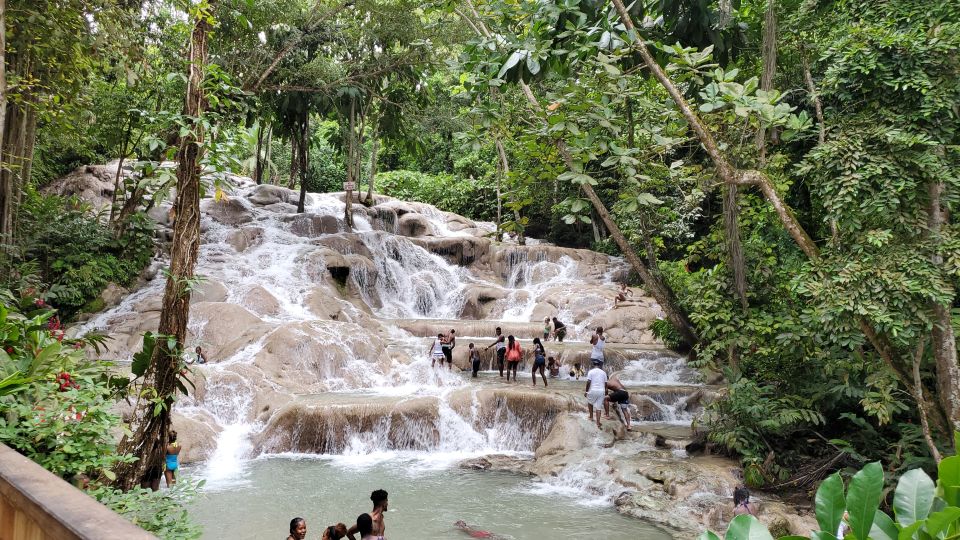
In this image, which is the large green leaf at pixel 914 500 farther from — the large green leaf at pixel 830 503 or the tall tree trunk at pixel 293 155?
the tall tree trunk at pixel 293 155

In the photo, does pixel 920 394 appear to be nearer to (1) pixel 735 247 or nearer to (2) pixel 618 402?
(1) pixel 735 247

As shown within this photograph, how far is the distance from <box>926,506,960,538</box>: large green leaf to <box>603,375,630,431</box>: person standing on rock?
33.8 ft

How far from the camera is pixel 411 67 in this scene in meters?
18.5

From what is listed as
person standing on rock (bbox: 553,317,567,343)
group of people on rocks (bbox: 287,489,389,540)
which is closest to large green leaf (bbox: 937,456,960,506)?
group of people on rocks (bbox: 287,489,389,540)

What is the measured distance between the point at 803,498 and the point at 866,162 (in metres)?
4.48

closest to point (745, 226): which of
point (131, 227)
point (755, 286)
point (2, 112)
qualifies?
point (755, 286)

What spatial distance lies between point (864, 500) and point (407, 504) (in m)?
7.93

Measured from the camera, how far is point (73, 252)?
16281 mm

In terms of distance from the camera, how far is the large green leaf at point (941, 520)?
1052mm

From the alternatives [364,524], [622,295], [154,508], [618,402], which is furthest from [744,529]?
[622,295]

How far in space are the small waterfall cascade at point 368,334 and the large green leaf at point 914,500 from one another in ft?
17.6

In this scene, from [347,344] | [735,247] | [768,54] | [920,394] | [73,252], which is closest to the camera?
[920,394]

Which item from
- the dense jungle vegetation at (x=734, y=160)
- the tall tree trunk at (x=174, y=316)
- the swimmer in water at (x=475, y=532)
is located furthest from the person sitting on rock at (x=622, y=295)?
the tall tree trunk at (x=174, y=316)

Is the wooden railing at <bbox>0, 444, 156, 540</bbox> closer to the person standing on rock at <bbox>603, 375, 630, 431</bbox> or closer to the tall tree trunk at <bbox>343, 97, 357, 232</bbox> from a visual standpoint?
Result: the person standing on rock at <bbox>603, 375, 630, 431</bbox>
